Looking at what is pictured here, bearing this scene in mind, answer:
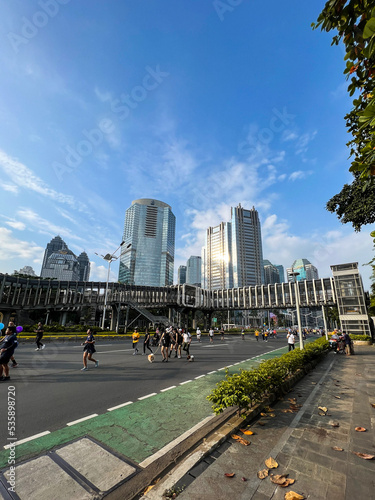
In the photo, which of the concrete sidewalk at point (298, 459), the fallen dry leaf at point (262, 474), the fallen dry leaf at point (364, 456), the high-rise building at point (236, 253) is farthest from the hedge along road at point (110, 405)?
the high-rise building at point (236, 253)

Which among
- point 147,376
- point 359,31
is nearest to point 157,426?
point 147,376

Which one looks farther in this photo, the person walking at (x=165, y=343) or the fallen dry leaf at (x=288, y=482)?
the person walking at (x=165, y=343)

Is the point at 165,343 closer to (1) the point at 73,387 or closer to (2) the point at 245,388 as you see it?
(1) the point at 73,387

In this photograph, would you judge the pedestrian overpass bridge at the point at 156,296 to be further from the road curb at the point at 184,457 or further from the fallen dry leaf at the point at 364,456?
the fallen dry leaf at the point at 364,456

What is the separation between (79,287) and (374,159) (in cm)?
5289

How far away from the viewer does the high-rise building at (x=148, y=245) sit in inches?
5595

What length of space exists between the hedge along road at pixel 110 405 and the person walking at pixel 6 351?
1.45ft

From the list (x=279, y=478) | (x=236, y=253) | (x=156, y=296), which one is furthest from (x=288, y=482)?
(x=236, y=253)

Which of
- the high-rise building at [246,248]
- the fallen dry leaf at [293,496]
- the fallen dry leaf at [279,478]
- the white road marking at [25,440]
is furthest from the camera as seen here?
the high-rise building at [246,248]

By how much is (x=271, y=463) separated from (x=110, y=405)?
434 cm

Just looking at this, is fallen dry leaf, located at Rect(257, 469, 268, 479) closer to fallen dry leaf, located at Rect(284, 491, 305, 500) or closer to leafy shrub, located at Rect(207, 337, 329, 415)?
fallen dry leaf, located at Rect(284, 491, 305, 500)

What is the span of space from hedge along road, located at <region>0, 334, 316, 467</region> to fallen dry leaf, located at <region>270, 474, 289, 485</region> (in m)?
1.94

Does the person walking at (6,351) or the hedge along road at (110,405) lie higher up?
the person walking at (6,351)

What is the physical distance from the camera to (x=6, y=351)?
812cm
